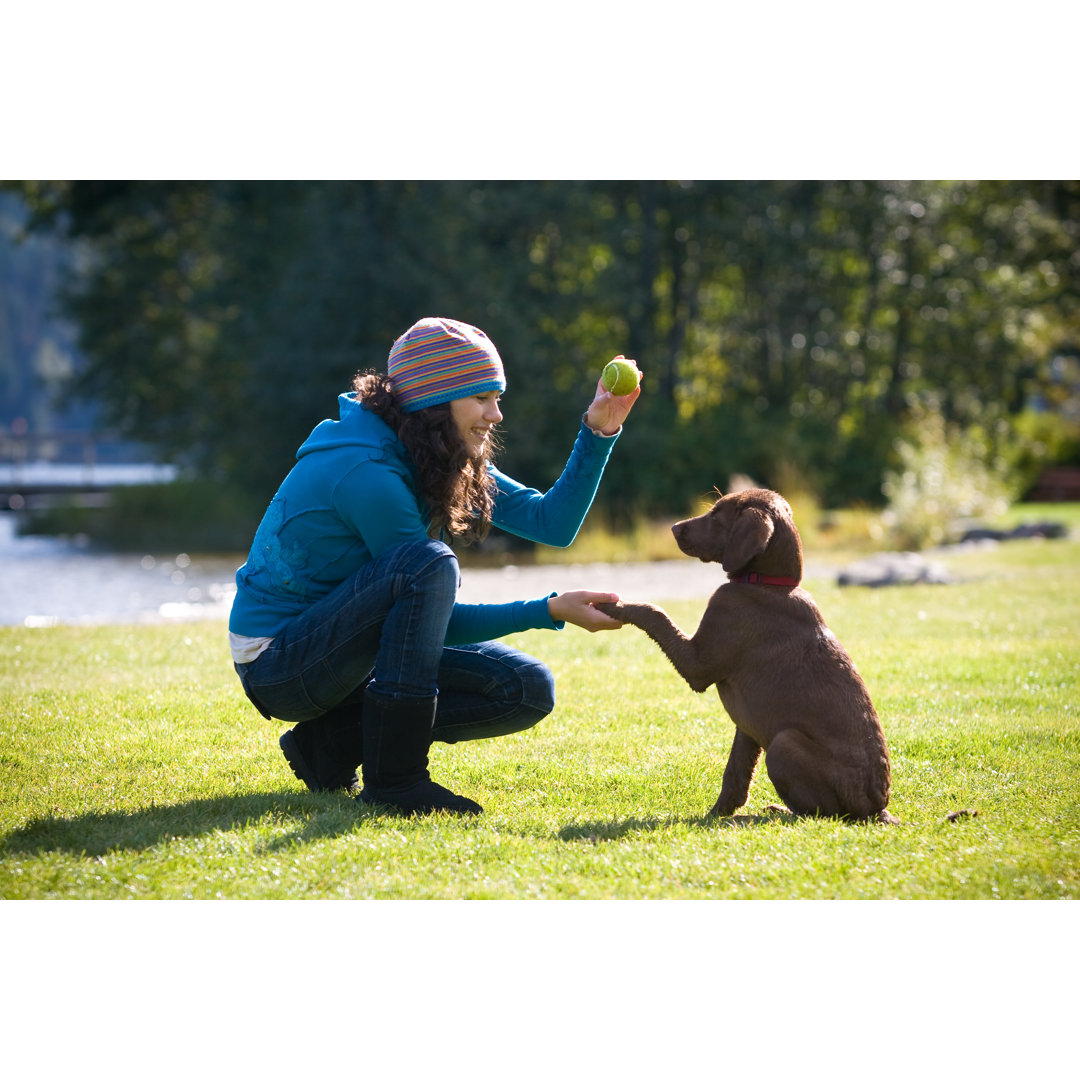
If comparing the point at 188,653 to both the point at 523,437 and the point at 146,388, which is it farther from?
the point at 146,388

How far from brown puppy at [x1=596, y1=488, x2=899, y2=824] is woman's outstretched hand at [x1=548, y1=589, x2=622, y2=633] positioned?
0.04m

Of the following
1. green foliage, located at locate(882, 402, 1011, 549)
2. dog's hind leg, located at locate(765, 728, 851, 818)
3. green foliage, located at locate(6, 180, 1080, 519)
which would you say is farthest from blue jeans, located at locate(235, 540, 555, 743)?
green foliage, located at locate(6, 180, 1080, 519)

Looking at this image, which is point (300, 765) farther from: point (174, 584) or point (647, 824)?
point (174, 584)

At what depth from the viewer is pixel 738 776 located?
4.52 metres

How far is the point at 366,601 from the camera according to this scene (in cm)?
429

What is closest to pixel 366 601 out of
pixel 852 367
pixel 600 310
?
pixel 600 310

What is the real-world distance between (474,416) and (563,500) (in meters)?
0.61

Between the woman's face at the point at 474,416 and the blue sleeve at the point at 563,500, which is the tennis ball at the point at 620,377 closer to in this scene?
the blue sleeve at the point at 563,500

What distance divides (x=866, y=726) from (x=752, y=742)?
0.45m

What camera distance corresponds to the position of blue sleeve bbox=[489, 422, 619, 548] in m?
4.92

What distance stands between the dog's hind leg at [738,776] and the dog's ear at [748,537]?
2.24 ft

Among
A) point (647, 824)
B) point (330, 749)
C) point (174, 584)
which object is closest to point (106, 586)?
point (174, 584)

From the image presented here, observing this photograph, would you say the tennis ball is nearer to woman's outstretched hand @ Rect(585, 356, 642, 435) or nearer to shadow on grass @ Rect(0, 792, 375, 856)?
woman's outstretched hand @ Rect(585, 356, 642, 435)

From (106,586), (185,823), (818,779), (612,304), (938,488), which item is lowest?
(106,586)
